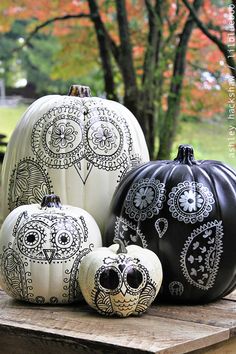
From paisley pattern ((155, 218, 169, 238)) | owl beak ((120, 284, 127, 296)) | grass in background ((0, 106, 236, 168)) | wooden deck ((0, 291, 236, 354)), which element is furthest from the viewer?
grass in background ((0, 106, 236, 168))

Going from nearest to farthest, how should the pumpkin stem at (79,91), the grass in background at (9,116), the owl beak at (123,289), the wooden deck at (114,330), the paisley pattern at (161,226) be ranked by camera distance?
the wooden deck at (114,330)
the owl beak at (123,289)
the paisley pattern at (161,226)
the pumpkin stem at (79,91)
the grass in background at (9,116)

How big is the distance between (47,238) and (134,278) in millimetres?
188

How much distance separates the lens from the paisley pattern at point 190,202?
1246 millimetres

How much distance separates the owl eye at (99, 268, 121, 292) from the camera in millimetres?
1151

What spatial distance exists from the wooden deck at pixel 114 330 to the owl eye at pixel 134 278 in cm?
6

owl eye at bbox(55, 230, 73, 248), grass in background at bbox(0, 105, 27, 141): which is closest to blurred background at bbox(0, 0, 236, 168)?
owl eye at bbox(55, 230, 73, 248)

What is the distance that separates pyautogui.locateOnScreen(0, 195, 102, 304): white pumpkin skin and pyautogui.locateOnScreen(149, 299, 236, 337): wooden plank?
0.17 meters

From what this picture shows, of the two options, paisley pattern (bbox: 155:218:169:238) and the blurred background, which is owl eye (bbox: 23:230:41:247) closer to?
paisley pattern (bbox: 155:218:169:238)

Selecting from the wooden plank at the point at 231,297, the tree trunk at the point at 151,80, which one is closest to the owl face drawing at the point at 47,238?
the wooden plank at the point at 231,297

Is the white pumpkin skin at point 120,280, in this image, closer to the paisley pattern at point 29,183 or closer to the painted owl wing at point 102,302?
the painted owl wing at point 102,302

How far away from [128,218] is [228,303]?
0.88 feet

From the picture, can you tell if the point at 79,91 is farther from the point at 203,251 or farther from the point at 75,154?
the point at 203,251

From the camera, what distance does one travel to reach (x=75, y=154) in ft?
4.67

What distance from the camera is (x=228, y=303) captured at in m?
1.33
